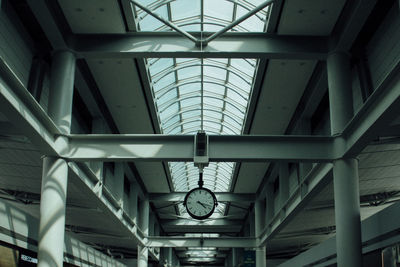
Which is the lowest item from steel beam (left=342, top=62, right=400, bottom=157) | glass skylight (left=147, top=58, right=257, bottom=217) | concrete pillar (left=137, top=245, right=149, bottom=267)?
concrete pillar (left=137, top=245, right=149, bottom=267)

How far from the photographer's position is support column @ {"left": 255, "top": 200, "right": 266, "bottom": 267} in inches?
1535

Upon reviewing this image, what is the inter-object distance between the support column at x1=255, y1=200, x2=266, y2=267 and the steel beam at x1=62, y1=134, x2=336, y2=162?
22.8 m

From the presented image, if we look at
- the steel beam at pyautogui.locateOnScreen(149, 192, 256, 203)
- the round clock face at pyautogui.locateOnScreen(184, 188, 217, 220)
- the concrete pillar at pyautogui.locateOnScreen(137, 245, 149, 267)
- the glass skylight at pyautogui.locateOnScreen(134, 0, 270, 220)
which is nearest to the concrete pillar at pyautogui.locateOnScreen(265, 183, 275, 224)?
the glass skylight at pyautogui.locateOnScreen(134, 0, 270, 220)

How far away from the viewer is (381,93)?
45.1 ft

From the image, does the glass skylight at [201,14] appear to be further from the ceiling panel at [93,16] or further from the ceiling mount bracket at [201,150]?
the ceiling mount bracket at [201,150]

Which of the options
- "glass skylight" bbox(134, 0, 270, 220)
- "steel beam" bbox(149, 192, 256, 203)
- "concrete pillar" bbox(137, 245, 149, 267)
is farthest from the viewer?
"steel beam" bbox(149, 192, 256, 203)

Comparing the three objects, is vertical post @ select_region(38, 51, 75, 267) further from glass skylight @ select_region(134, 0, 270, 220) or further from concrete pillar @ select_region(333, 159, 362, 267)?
concrete pillar @ select_region(333, 159, 362, 267)

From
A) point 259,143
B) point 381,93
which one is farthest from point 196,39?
point 381,93

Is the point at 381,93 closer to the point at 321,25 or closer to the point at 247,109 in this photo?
the point at 321,25

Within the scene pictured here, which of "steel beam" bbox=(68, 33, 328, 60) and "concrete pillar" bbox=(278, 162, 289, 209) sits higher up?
"steel beam" bbox=(68, 33, 328, 60)

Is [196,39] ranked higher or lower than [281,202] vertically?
higher

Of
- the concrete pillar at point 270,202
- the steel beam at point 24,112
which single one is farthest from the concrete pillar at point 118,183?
the steel beam at point 24,112

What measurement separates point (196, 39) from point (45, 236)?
7920 millimetres

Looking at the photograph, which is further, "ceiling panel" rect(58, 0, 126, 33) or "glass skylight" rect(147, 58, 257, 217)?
"glass skylight" rect(147, 58, 257, 217)
